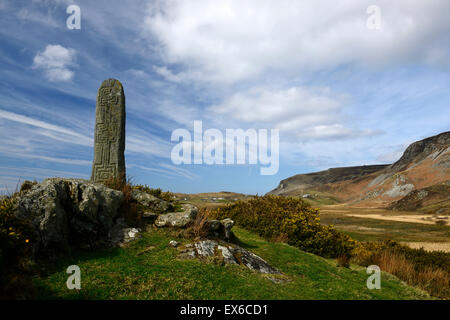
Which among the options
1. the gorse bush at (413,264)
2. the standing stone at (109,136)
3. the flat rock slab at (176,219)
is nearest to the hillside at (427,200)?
the gorse bush at (413,264)

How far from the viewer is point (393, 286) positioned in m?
9.53

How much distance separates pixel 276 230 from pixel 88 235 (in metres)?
10.6

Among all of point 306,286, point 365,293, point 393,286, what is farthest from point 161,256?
point 393,286

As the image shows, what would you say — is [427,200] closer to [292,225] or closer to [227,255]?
[292,225]

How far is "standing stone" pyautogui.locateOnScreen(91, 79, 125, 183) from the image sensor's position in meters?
14.5

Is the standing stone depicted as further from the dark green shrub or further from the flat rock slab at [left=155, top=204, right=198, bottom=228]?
the flat rock slab at [left=155, top=204, right=198, bottom=228]

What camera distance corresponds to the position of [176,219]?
1159cm

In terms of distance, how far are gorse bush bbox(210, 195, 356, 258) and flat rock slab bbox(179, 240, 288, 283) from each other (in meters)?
5.94

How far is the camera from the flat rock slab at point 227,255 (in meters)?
9.13

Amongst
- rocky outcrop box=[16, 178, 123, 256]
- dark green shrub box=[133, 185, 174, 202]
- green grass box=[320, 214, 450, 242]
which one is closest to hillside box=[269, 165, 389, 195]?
green grass box=[320, 214, 450, 242]

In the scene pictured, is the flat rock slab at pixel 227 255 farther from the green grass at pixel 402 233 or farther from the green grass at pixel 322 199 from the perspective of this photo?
the green grass at pixel 322 199

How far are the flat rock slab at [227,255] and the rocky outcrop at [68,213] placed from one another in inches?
126

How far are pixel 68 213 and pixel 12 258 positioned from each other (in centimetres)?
365
